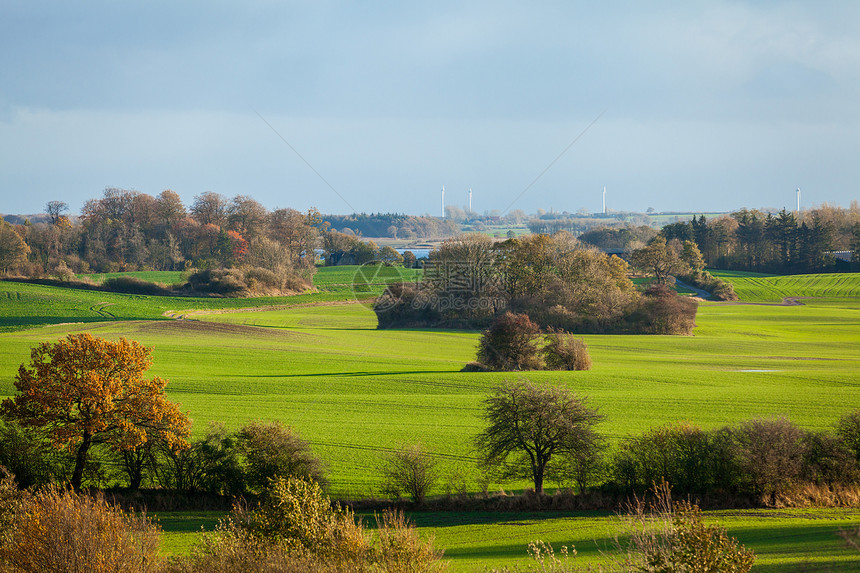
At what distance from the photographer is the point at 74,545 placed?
38.3 ft

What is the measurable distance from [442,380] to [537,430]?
53.5 feet

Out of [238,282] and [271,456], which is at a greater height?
[238,282]

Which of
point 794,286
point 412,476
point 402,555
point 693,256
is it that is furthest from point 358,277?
point 402,555

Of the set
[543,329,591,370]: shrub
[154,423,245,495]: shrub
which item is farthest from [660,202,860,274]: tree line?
[154,423,245,495]: shrub

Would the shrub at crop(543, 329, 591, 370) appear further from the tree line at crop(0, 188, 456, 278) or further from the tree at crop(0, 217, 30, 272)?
the tree at crop(0, 217, 30, 272)

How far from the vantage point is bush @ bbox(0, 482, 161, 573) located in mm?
11547

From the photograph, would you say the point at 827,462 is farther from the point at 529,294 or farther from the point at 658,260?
the point at 658,260

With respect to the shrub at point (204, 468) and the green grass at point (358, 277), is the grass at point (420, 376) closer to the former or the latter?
the shrub at point (204, 468)

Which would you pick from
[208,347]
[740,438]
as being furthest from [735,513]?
[208,347]

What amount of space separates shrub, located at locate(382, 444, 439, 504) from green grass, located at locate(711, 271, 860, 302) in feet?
260

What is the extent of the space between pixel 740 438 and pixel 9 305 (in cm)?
7070

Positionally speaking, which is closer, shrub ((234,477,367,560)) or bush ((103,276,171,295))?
shrub ((234,477,367,560))

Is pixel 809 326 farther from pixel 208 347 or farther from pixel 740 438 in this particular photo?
pixel 208 347

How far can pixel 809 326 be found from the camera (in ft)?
214
